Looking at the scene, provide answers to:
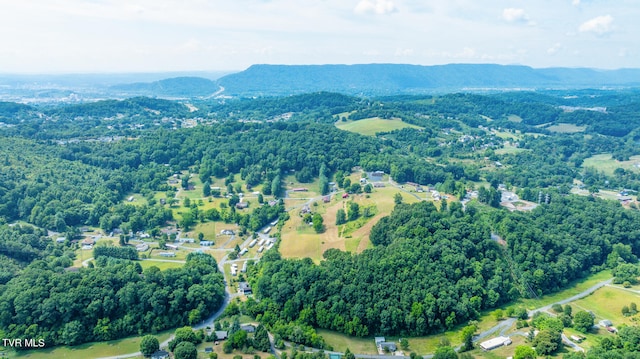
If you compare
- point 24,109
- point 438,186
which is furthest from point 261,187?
point 24,109

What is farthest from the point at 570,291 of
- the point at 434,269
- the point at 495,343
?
the point at 495,343

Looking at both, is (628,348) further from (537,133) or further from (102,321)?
(537,133)

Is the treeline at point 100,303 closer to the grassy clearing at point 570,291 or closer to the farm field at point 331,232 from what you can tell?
the farm field at point 331,232

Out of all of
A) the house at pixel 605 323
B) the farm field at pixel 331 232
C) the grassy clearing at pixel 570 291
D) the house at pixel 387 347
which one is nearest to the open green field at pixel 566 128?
the farm field at pixel 331 232

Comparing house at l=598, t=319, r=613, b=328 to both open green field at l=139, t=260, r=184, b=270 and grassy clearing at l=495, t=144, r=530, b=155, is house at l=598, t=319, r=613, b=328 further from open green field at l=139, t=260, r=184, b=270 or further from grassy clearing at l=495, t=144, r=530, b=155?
grassy clearing at l=495, t=144, r=530, b=155

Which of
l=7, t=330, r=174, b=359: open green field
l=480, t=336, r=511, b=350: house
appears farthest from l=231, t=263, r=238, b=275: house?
l=480, t=336, r=511, b=350: house
